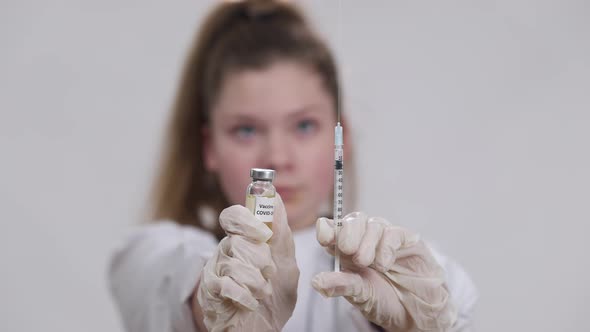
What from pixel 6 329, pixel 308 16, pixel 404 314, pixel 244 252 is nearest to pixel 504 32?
pixel 308 16

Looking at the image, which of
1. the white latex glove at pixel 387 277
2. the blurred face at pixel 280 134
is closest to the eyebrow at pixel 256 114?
the blurred face at pixel 280 134

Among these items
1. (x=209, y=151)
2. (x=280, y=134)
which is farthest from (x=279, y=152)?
(x=209, y=151)

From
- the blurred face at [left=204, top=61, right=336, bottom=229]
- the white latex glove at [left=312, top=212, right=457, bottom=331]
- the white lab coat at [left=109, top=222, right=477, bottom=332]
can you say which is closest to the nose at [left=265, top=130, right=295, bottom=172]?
the blurred face at [left=204, top=61, right=336, bottom=229]

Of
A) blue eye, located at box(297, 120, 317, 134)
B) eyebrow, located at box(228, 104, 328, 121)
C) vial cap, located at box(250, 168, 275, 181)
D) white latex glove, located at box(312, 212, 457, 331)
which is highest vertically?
eyebrow, located at box(228, 104, 328, 121)

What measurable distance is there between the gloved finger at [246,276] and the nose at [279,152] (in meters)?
0.51

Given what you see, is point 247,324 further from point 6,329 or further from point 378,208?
point 6,329

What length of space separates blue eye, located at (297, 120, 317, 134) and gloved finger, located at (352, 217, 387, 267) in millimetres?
529

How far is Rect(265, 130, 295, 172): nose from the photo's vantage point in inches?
55.9

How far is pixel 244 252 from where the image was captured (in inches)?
36.5

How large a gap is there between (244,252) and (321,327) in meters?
0.33

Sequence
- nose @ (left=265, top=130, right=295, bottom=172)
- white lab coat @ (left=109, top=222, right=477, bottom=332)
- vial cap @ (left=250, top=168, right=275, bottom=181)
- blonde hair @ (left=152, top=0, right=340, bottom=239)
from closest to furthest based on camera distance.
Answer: vial cap @ (left=250, top=168, right=275, bottom=181) < white lab coat @ (left=109, top=222, right=477, bottom=332) < nose @ (left=265, top=130, right=295, bottom=172) < blonde hair @ (left=152, top=0, right=340, bottom=239)

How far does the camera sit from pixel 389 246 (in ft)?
3.20

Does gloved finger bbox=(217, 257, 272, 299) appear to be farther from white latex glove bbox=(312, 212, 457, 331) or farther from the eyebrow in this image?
the eyebrow

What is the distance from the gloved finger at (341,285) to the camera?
35.6 inches
